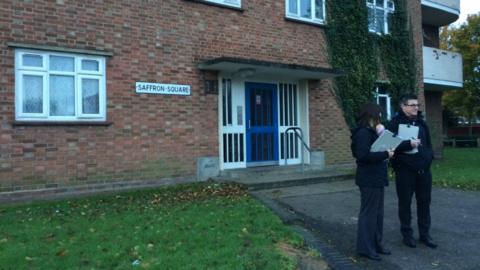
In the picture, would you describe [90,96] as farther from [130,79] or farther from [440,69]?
[440,69]

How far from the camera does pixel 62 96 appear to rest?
8992 mm

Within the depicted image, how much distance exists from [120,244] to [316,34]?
9.65 m

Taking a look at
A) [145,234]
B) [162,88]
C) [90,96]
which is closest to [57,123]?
[90,96]

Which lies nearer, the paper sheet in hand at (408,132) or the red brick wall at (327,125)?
the paper sheet in hand at (408,132)

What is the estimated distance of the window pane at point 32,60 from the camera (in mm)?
8592

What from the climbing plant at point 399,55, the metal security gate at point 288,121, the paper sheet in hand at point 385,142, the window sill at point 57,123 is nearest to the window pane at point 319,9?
the metal security gate at point 288,121

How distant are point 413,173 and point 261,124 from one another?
6.72 m

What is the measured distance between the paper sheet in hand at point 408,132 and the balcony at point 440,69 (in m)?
13.6

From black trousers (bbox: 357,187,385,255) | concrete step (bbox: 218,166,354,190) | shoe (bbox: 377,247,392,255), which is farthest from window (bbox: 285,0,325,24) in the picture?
shoe (bbox: 377,247,392,255)

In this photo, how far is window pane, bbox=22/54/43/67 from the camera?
8592 millimetres

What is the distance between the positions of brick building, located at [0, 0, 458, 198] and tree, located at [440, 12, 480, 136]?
2765 centimetres

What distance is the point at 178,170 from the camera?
34.4ft

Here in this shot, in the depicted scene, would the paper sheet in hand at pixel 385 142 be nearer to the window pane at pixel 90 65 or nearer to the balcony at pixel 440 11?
the window pane at pixel 90 65

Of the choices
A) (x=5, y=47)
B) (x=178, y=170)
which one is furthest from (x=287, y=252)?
(x=5, y=47)
